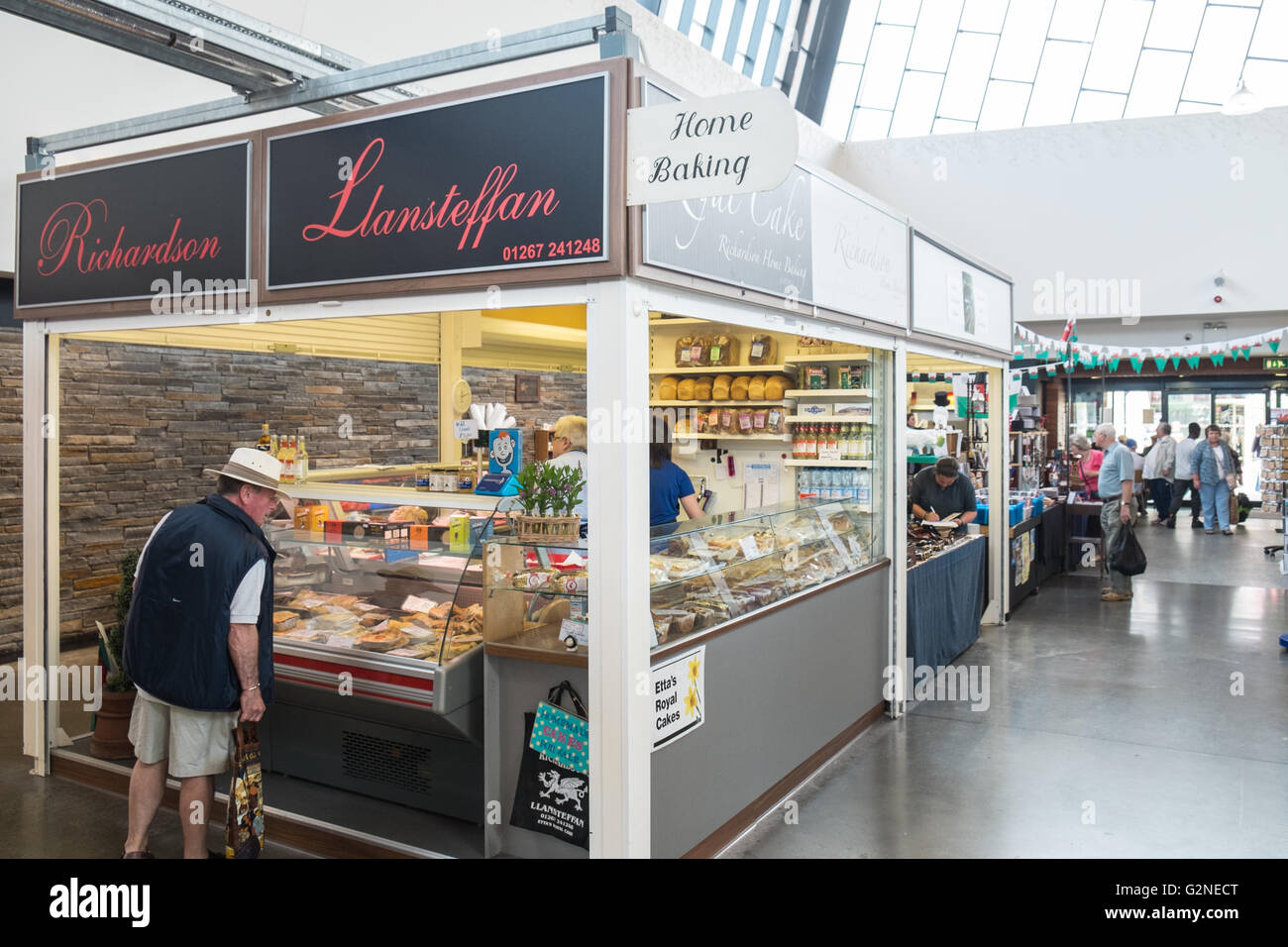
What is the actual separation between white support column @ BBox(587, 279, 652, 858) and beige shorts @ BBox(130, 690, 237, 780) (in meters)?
1.43

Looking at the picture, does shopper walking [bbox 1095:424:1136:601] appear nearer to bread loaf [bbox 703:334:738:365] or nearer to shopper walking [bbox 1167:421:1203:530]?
bread loaf [bbox 703:334:738:365]

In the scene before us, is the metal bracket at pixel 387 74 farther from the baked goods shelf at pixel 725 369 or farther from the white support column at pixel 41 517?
the baked goods shelf at pixel 725 369

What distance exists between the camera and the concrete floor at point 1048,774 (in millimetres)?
4172

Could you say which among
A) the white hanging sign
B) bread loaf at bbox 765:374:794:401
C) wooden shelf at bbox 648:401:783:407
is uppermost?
the white hanging sign

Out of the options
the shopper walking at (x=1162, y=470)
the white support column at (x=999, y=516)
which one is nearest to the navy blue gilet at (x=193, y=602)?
the white support column at (x=999, y=516)

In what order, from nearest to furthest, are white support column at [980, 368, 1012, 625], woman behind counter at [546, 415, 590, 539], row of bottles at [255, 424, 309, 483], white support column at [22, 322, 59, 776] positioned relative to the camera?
white support column at [22, 322, 59, 776] < woman behind counter at [546, 415, 590, 539] < row of bottles at [255, 424, 309, 483] < white support column at [980, 368, 1012, 625]

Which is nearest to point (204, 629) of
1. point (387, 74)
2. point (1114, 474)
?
point (387, 74)

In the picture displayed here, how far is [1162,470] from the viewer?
16.4m

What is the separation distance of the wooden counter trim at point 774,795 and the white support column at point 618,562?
0.63m

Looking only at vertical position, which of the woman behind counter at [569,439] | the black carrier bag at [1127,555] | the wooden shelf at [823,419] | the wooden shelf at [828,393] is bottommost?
the black carrier bag at [1127,555]

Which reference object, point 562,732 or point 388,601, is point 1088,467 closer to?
point 388,601

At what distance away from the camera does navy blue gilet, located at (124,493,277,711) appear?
11.5ft

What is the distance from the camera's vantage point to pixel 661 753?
363cm

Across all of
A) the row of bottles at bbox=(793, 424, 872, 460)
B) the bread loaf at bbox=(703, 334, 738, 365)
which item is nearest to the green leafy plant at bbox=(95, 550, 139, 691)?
the bread loaf at bbox=(703, 334, 738, 365)
